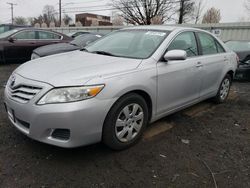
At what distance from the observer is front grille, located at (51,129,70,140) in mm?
2424

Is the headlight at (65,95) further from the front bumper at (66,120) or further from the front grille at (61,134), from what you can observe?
the front grille at (61,134)

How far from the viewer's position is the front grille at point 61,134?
2.42 metres

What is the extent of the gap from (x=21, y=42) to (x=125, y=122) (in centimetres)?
724

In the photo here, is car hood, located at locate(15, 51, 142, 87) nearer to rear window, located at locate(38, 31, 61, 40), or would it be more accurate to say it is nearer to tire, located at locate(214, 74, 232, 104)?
tire, located at locate(214, 74, 232, 104)

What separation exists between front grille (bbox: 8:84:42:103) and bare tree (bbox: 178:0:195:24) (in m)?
34.2

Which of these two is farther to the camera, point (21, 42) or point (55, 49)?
point (21, 42)

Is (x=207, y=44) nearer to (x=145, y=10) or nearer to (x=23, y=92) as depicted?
(x=23, y=92)

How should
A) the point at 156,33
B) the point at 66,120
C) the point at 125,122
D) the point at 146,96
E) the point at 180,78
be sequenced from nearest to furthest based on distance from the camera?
the point at 66,120, the point at 125,122, the point at 146,96, the point at 180,78, the point at 156,33

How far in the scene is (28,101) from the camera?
2.45 metres

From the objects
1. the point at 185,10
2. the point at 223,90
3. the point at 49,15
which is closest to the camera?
the point at 223,90

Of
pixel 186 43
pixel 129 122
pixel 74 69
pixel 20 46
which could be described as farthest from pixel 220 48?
pixel 20 46

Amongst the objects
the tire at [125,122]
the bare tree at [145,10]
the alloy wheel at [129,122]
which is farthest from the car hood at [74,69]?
the bare tree at [145,10]

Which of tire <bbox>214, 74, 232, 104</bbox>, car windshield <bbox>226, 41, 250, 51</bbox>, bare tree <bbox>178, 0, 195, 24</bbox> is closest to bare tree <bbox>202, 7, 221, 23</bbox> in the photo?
bare tree <bbox>178, 0, 195, 24</bbox>

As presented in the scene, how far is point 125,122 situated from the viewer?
2840mm
